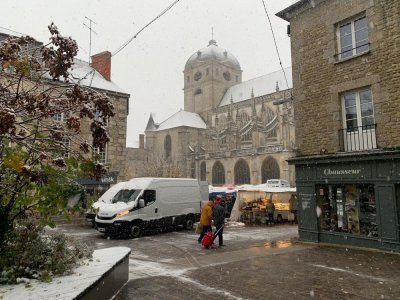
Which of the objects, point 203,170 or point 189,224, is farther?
point 203,170

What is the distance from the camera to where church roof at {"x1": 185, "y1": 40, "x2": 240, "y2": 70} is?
68.1m

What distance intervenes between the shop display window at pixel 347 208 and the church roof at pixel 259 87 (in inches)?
1627

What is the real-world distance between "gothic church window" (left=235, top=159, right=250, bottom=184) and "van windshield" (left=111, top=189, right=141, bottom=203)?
29138 mm

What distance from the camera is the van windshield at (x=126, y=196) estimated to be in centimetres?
1380

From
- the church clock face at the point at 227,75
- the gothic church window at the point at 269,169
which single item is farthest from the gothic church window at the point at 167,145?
the gothic church window at the point at 269,169

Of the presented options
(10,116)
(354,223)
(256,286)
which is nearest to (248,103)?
(354,223)

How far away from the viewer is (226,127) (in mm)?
52500

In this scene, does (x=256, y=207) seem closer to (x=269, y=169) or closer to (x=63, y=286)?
(x=63, y=286)

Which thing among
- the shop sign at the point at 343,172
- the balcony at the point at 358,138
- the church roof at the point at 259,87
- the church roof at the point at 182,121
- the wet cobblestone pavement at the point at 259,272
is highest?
the church roof at the point at 259,87

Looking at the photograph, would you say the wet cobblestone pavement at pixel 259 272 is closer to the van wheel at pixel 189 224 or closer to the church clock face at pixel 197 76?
the van wheel at pixel 189 224

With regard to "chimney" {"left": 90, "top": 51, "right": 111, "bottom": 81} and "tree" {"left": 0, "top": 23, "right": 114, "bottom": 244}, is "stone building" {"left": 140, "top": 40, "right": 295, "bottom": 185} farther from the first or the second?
"tree" {"left": 0, "top": 23, "right": 114, "bottom": 244}

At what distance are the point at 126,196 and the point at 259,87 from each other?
153 feet

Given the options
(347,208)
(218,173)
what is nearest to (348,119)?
(347,208)

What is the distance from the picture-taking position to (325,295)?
5.89 metres
